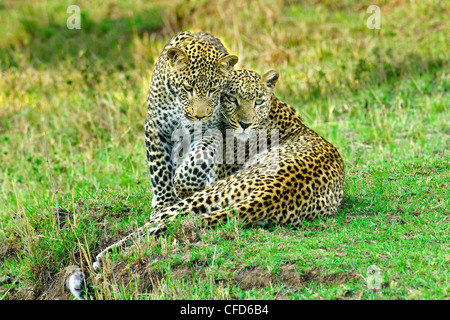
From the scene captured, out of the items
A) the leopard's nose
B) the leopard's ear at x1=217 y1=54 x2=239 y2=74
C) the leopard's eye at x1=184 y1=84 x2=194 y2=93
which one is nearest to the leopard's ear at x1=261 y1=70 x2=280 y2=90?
the leopard's ear at x1=217 y1=54 x2=239 y2=74

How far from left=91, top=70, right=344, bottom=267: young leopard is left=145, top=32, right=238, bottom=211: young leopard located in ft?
0.93

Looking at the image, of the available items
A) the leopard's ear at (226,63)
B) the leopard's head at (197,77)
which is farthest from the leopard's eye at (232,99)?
the leopard's ear at (226,63)

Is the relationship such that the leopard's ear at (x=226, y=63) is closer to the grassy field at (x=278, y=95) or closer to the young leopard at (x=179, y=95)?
the young leopard at (x=179, y=95)

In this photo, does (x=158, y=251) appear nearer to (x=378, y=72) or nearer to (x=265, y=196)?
(x=265, y=196)

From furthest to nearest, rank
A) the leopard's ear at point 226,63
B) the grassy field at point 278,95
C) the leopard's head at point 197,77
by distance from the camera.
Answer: the leopard's ear at point 226,63, the leopard's head at point 197,77, the grassy field at point 278,95

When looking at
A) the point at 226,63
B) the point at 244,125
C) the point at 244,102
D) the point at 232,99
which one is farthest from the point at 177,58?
the point at 244,125

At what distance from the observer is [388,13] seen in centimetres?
1380

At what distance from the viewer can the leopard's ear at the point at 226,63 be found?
6.73m

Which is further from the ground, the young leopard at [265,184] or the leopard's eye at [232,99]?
the leopard's eye at [232,99]

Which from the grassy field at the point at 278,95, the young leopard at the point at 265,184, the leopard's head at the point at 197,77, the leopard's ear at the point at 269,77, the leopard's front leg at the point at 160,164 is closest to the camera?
the grassy field at the point at 278,95

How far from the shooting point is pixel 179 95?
6.80 metres

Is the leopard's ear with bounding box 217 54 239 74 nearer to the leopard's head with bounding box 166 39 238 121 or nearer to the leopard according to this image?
the leopard's head with bounding box 166 39 238 121

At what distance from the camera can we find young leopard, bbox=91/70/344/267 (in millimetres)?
5711

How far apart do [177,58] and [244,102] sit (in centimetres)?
83
